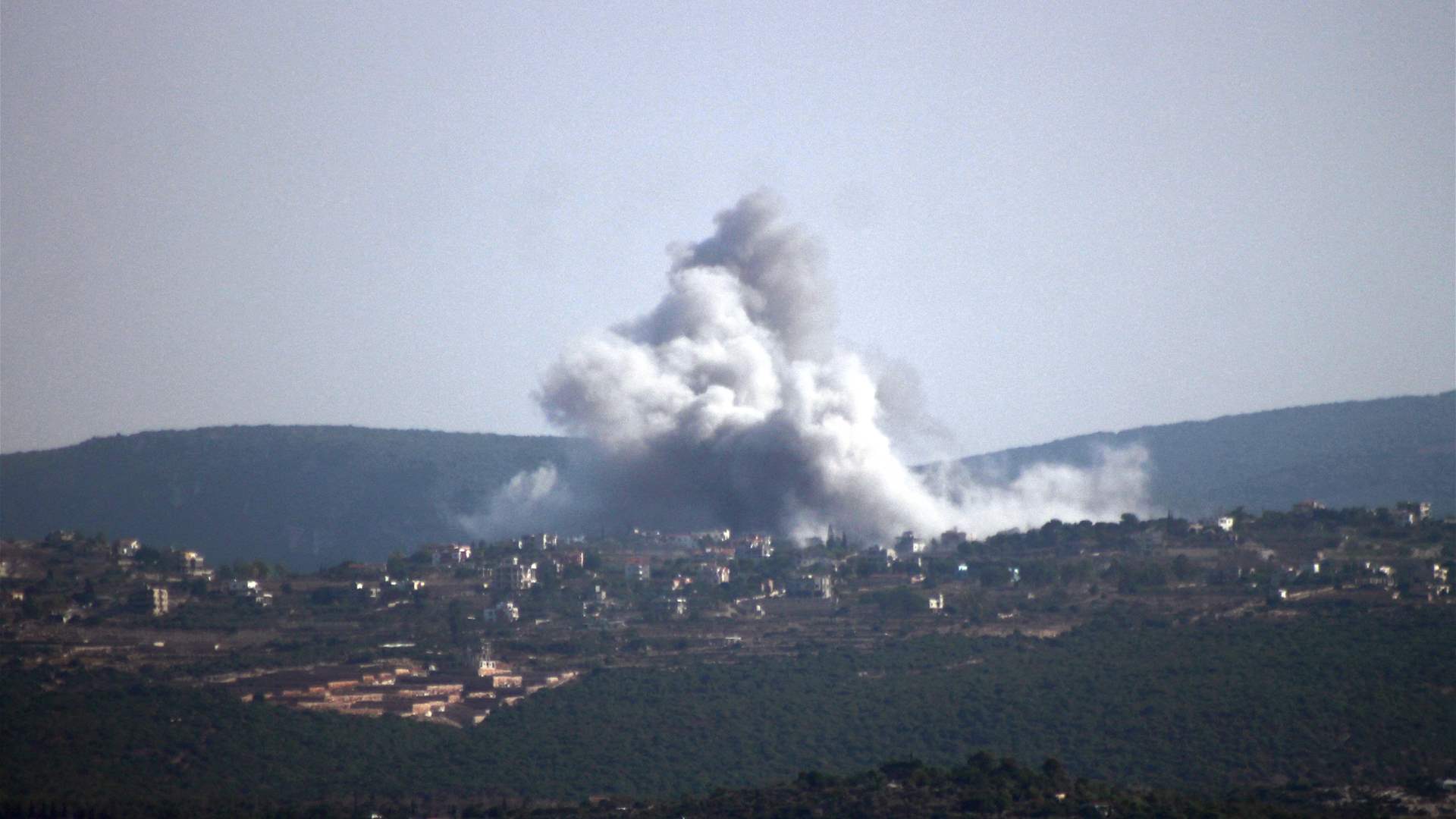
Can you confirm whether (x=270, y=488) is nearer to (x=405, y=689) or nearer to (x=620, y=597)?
(x=620, y=597)

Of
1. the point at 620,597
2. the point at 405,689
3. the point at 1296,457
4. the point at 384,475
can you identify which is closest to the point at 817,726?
the point at 405,689

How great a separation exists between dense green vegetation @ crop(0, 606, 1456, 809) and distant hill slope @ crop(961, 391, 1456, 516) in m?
48.7

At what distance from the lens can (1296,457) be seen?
434ft

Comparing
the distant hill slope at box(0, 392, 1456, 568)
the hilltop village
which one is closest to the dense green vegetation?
the hilltop village

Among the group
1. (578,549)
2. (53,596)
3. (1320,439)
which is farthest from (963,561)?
(1320,439)

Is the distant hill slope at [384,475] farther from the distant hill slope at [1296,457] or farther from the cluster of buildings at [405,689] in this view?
the cluster of buildings at [405,689]

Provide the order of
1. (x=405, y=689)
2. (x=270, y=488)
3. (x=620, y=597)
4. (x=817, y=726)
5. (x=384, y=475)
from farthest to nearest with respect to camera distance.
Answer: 1. (x=384, y=475)
2. (x=270, y=488)
3. (x=620, y=597)
4. (x=405, y=689)
5. (x=817, y=726)

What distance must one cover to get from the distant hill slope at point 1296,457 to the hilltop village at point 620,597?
2812 centimetres

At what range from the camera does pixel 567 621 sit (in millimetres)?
69688

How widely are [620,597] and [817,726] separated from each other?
21211mm

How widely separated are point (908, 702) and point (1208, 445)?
92.3 meters

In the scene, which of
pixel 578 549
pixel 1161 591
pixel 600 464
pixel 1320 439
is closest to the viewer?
pixel 1161 591

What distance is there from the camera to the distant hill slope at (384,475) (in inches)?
4254

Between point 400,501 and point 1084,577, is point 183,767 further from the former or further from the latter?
point 400,501
